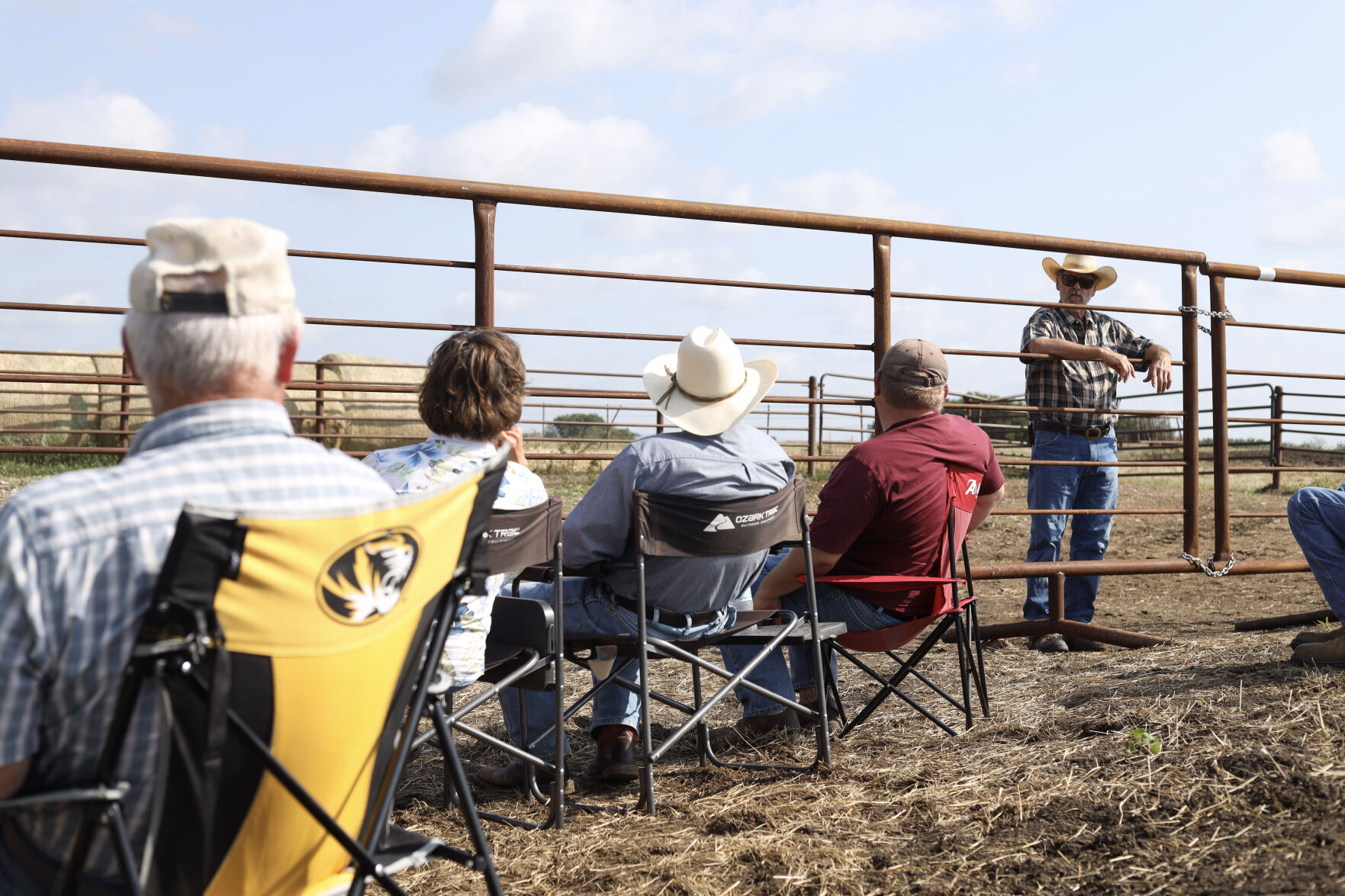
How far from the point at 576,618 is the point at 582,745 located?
0.72m

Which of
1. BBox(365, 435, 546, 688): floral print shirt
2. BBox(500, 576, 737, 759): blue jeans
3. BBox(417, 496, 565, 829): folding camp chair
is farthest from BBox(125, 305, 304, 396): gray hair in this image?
BBox(500, 576, 737, 759): blue jeans

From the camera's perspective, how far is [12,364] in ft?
50.2

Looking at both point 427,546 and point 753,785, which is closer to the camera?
point 427,546

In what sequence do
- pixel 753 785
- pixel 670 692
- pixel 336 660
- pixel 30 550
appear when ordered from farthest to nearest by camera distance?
pixel 670 692
pixel 753 785
pixel 336 660
pixel 30 550

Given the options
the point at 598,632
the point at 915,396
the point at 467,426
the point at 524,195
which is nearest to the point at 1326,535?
the point at 915,396

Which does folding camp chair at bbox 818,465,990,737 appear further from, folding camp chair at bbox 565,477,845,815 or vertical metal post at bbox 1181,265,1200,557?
vertical metal post at bbox 1181,265,1200,557

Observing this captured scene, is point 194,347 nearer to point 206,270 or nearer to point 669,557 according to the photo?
point 206,270

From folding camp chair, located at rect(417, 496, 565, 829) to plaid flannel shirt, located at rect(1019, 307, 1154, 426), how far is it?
3147 millimetres

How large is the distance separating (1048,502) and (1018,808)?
2910 millimetres

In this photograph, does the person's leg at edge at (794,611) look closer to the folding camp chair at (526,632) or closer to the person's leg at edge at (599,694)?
the person's leg at edge at (599,694)

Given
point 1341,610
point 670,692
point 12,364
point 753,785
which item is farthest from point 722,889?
point 12,364

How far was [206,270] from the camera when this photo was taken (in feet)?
4.48

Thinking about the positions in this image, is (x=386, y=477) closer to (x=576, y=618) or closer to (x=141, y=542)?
(x=576, y=618)

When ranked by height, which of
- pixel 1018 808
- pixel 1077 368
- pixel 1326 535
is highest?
pixel 1077 368
